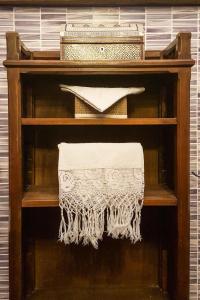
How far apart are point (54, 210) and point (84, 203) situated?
0.38 metres

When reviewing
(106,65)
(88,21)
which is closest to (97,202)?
(106,65)

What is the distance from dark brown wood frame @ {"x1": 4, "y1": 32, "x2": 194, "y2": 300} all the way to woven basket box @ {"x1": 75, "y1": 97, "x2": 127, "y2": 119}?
0.04 m

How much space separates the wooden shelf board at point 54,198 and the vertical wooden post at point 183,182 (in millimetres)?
52

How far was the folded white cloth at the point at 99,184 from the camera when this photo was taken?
57.1 inches

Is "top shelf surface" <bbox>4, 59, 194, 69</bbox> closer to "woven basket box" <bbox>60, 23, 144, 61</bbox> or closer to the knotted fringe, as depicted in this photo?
"woven basket box" <bbox>60, 23, 144, 61</bbox>

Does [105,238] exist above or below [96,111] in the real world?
below

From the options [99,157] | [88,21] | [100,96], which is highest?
[88,21]

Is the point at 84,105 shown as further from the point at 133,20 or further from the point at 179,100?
the point at 133,20

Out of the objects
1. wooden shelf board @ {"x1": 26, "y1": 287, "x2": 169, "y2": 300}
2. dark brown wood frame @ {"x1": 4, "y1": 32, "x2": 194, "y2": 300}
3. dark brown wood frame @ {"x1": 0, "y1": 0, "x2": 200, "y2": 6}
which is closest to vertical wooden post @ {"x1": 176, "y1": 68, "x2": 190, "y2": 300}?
dark brown wood frame @ {"x1": 4, "y1": 32, "x2": 194, "y2": 300}

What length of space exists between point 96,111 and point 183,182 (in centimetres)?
46

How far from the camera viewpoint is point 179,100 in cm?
143

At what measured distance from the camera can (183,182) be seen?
1.45 metres

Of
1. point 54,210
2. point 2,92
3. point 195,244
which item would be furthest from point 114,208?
point 2,92

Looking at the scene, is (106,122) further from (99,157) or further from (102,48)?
(102,48)
